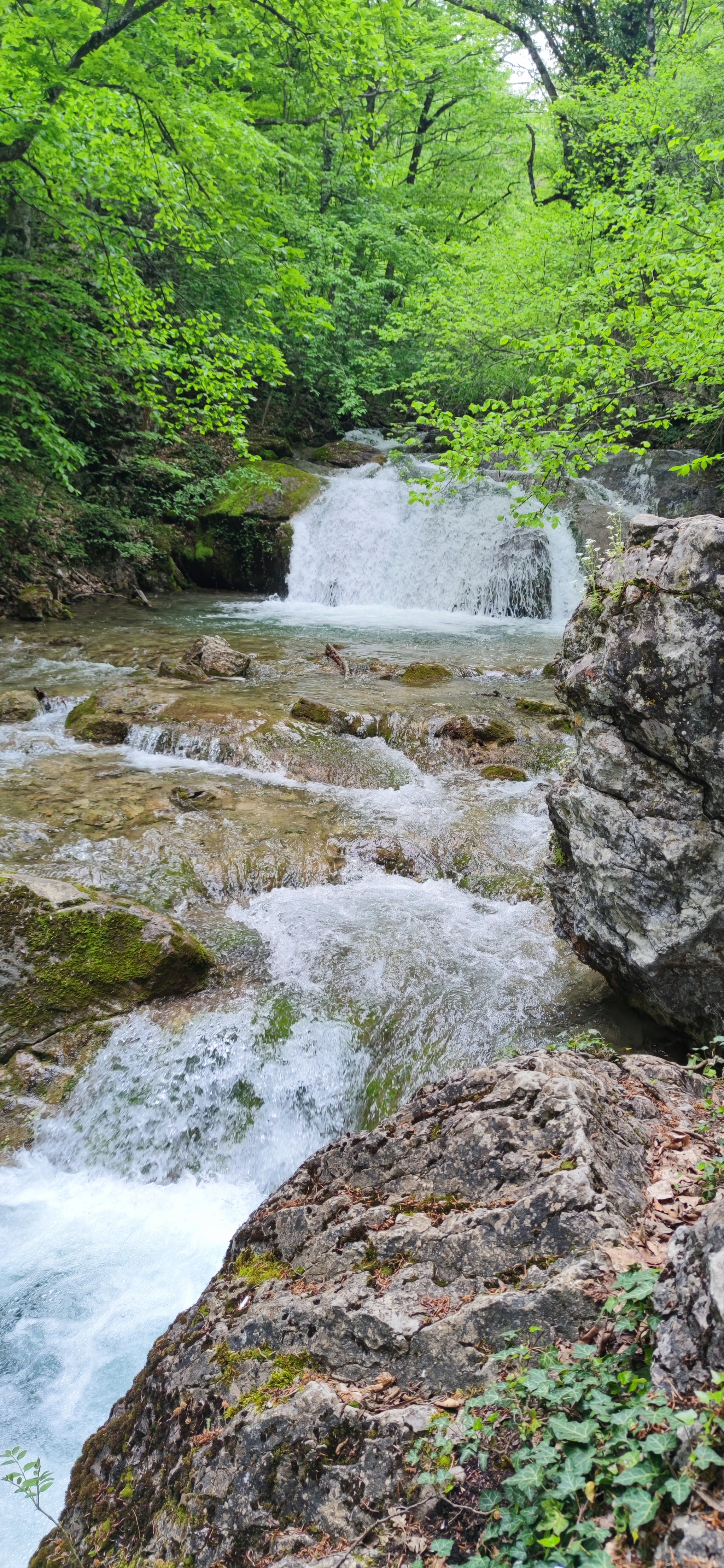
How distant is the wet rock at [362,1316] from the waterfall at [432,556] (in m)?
13.6

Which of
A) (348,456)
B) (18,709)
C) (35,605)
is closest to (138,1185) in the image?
(18,709)

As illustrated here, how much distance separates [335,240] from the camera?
17.6m

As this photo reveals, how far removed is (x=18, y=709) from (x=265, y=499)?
9698mm

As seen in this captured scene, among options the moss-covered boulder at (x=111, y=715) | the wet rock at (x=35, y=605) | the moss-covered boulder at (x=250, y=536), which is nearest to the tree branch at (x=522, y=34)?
the moss-covered boulder at (x=250, y=536)

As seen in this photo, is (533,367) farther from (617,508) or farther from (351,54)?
(351,54)

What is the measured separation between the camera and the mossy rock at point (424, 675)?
10562 millimetres

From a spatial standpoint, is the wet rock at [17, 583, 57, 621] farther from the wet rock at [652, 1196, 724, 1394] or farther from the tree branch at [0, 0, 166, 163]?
the wet rock at [652, 1196, 724, 1394]

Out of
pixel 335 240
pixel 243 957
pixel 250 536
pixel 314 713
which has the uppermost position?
pixel 335 240

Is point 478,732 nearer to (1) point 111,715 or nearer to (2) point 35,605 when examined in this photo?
(1) point 111,715

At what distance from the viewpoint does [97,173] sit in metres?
8.76

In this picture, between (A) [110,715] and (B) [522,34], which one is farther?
(B) [522,34]

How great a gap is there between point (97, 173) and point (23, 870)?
27.2 ft

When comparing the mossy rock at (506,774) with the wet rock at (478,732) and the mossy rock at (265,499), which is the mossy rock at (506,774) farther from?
the mossy rock at (265,499)

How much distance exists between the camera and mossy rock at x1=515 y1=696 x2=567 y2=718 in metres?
9.38
